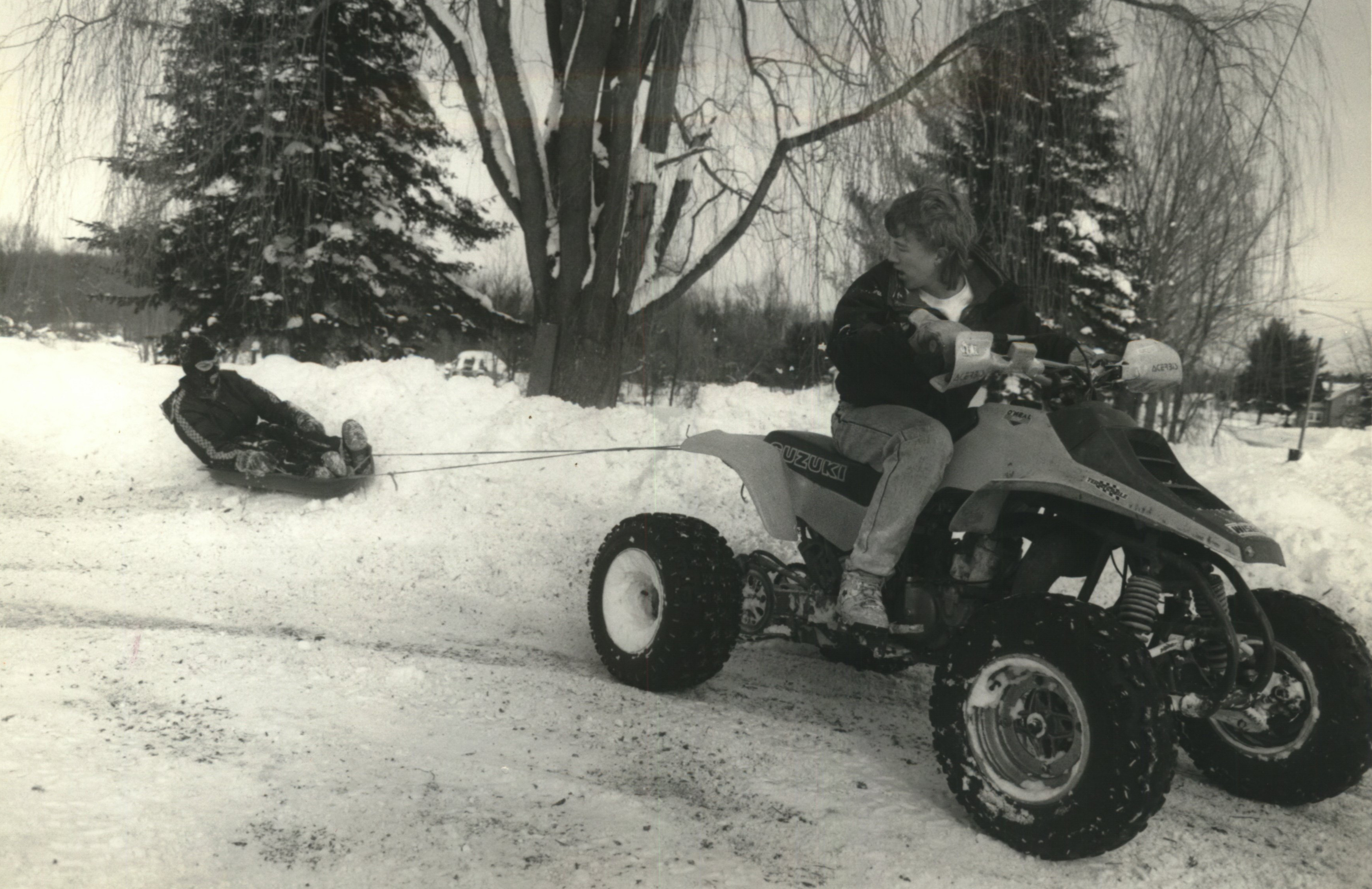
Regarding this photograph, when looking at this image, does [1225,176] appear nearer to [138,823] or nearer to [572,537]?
[572,537]

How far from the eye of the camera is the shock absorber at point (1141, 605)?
229 cm

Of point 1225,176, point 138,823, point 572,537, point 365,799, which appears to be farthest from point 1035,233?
point 138,823

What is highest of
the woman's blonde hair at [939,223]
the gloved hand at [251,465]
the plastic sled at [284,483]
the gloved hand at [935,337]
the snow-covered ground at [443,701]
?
the woman's blonde hair at [939,223]

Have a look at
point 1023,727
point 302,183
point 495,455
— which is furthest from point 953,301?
point 302,183

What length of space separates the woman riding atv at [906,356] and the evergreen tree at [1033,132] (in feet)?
5.39

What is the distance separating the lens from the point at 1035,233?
482cm

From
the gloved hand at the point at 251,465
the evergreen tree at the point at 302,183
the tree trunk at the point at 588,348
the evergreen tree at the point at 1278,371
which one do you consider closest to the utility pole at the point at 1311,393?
the evergreen tree at the point at 1278,371

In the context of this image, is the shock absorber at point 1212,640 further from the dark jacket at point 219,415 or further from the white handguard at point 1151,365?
the dark jacket at point 219,415

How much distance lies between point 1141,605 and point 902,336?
0.91m

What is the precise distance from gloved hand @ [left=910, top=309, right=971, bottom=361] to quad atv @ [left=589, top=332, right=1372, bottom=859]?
0.23ft

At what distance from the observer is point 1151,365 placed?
2.50 meters

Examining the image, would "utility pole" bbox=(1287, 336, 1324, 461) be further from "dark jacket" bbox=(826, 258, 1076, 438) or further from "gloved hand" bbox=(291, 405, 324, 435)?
"gloved hand" bbox=(291, 405, 324, 435)

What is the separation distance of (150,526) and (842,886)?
3.87m

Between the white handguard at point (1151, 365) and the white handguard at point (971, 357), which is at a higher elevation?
the white handguard at point (1151, 365)
